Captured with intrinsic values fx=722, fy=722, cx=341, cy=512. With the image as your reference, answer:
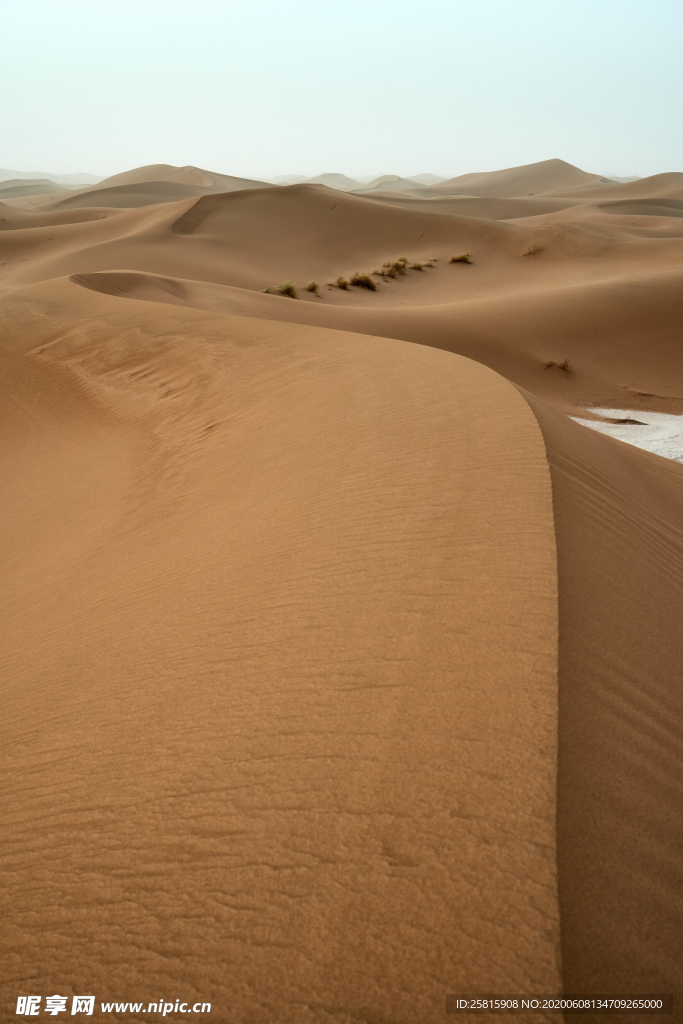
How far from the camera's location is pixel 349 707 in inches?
86.1

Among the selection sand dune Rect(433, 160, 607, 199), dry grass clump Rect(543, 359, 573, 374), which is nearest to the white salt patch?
dry grass clump Rect(543, 359, 573, 374)

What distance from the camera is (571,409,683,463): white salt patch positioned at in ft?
28.5

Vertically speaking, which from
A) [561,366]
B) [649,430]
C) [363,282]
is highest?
[363,282]

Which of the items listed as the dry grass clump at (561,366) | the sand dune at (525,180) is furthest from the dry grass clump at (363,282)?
the sand dune at (525,180)

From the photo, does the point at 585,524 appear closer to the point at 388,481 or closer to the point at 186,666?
the point at 388,481

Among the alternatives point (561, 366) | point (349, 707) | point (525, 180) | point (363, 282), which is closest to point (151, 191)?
point (363, 282)

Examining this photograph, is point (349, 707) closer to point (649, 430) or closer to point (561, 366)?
point (649, 430)

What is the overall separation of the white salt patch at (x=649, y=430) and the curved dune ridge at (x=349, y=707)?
9.88ft

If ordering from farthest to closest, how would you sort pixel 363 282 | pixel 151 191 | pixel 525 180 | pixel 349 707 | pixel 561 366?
pixel 525 180 < pixel 151 191 < pixel 363 282 < pixel 561 366 < pixel 349 707

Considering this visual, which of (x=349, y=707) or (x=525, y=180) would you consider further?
(x=525, y=180)

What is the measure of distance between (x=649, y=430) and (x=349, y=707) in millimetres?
8692

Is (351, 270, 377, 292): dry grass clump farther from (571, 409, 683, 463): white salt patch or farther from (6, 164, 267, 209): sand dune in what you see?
(6, 164, 267, 209): sand dune

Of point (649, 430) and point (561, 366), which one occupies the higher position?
point (561, 366)

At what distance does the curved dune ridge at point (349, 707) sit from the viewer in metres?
1.58
